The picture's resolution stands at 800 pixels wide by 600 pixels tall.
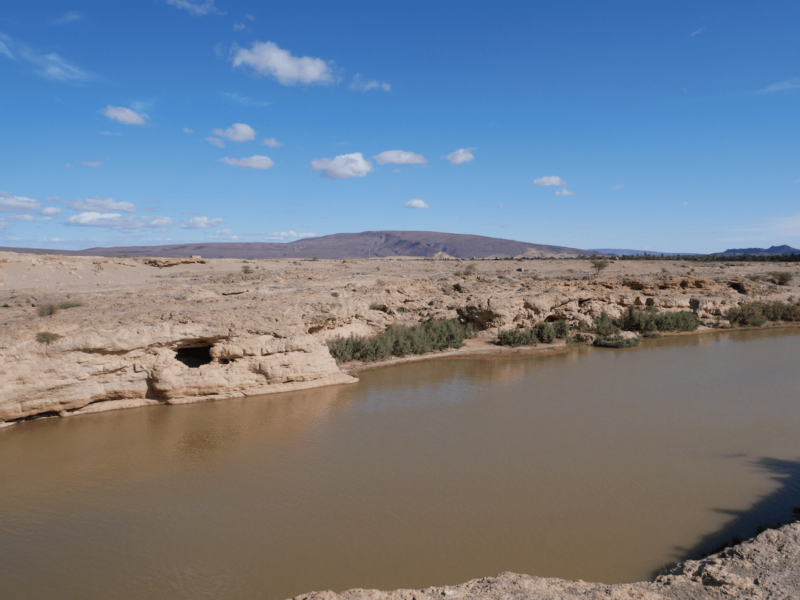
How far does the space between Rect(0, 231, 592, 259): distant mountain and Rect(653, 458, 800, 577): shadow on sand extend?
111 meters

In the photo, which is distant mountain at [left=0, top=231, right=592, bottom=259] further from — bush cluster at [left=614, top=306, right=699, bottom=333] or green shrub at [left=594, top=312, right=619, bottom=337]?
green shrub at [left=594, top=312, right=619, bottom=337]

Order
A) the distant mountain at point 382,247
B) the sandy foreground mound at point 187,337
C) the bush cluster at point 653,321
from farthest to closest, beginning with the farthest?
the distant mountain at point 382,247
the bush cluster at point 653,321
the sandy foreground mound at point 187,337

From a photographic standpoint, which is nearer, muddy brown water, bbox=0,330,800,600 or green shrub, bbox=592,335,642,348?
muddy brown water, bbox=0,330,800,600

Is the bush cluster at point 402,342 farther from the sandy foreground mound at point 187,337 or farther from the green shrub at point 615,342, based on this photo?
the green shrub at point 615,342

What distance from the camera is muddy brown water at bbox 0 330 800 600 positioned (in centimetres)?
486

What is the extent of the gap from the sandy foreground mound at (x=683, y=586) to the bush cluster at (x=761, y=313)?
1911 centimetres

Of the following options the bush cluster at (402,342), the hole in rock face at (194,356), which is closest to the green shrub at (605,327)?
the bush cluster at (402,342)

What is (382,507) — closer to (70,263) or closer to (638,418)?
(638,418)

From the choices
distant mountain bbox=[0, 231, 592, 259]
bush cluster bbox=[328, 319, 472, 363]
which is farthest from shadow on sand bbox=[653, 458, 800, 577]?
distant mountain bbox=[0, 231, 592, 259]

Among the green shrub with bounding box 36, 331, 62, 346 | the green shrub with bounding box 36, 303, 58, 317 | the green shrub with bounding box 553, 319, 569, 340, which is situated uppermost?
the green shrub with bounding box 36, 303, 58, 317

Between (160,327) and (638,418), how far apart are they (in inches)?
376

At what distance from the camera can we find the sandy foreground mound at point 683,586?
12.3 feet

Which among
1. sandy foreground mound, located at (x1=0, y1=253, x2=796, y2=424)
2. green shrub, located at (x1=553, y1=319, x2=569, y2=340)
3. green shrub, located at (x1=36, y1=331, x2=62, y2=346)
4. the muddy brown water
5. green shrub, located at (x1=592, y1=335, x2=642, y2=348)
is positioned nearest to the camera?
the muddy brown water

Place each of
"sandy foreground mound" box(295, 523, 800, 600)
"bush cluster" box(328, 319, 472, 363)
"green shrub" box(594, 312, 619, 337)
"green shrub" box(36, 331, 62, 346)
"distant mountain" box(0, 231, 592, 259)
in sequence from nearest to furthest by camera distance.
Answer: "sandy foreground mound" box(295, 523, 800, 600) → "green shrub" box(36, 331, 62, 346) → "bush cluster" box(328, 319, 472, 363) → "green shrub" box(594, 312, 619, 337) → "distant mountain" box(0, 231, 592, 259)
